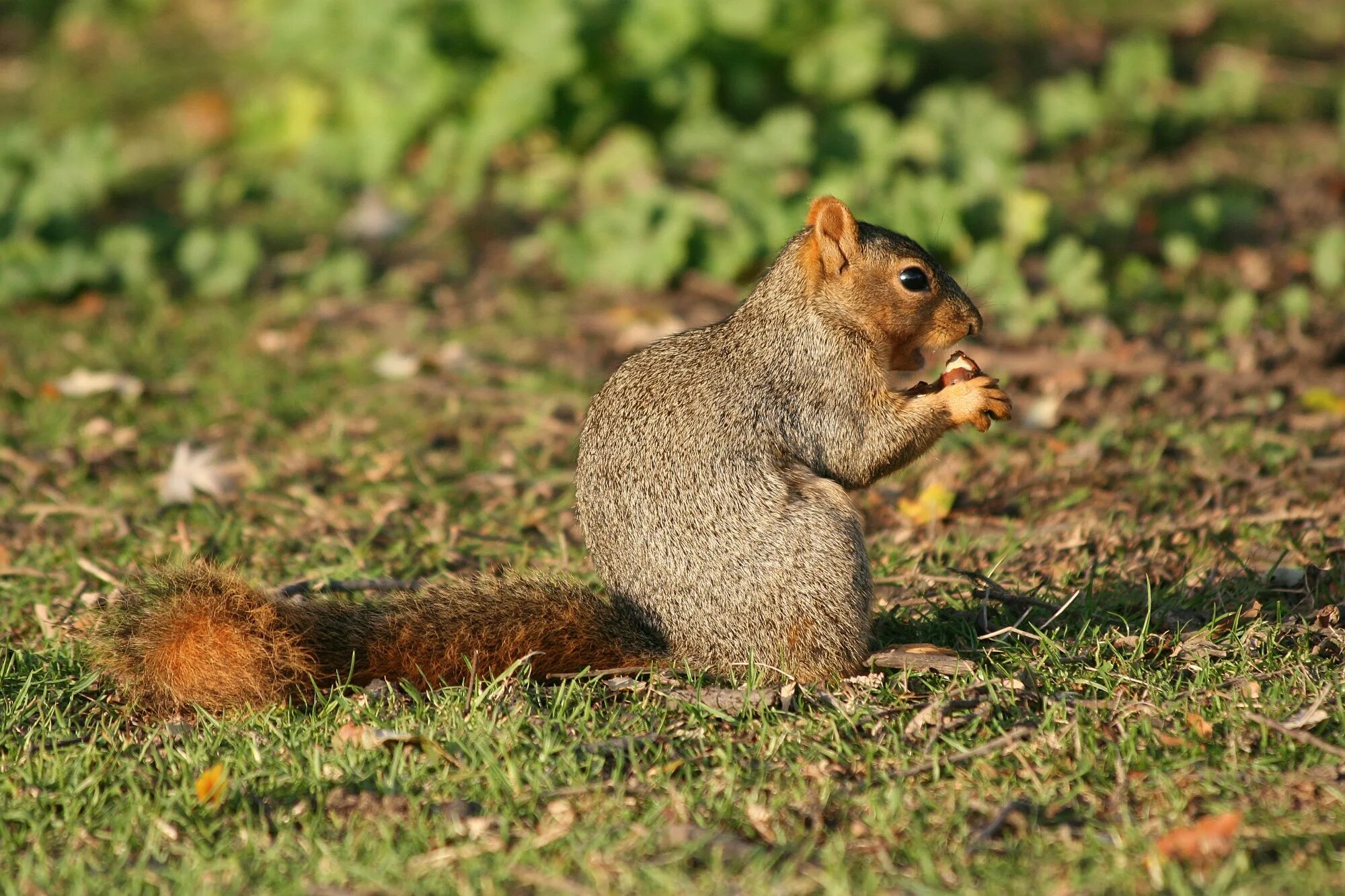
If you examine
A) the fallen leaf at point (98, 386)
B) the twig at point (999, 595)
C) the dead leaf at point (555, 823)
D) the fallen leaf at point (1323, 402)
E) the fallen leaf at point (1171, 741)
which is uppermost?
the fallen leaf at point (1323, 402)

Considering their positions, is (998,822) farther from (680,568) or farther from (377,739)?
(377,739)

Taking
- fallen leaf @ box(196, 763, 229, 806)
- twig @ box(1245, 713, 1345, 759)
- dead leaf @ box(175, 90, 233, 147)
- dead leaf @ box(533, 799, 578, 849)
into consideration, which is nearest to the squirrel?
fallen leaf @ box(196, 763, 229, 806)

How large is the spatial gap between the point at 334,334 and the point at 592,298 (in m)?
Answer: 1.05

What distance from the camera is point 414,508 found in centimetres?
453

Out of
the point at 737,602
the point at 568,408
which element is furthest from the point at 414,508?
the point at 737,602

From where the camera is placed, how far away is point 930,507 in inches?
170

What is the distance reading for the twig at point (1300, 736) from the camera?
2766 millimetres

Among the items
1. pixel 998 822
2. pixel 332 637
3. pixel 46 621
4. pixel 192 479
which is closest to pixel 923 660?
pixel 998 822

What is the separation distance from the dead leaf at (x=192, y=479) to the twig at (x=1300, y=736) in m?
3.06

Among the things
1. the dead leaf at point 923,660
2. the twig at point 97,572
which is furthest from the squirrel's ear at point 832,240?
the twig at point 97,572

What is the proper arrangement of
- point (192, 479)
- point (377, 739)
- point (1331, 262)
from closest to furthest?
point (377, 739), point (192, 479), point (1331, 262)

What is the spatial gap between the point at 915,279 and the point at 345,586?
1.62 metres

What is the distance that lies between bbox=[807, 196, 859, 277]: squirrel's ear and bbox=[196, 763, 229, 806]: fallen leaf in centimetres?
172

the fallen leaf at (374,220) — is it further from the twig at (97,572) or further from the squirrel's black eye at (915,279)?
the squirrel's black eye at (915,279)
